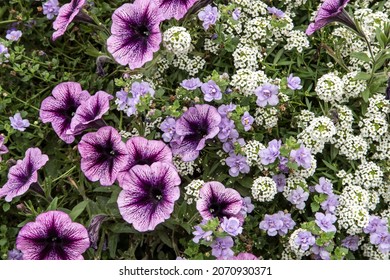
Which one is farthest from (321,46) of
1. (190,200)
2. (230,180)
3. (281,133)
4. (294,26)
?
→ (190,200)

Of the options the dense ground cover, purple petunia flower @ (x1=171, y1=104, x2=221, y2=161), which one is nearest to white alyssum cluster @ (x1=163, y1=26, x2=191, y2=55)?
the dense ground cover

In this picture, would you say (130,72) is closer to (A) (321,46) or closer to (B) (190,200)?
(B) (190,200)

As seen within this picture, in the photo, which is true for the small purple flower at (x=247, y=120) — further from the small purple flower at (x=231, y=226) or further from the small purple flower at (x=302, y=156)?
the small purple flower at (x=231, y=226)

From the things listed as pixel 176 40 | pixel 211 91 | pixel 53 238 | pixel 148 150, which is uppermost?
pixel 176 40

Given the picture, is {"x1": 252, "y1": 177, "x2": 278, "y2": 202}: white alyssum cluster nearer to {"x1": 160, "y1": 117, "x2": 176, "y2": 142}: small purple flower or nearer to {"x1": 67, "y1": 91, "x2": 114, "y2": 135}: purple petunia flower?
{"x1": 160, "y1": 117, "x2": 176, "y2": 142}: small purple flower

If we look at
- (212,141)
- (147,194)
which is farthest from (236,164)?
(147,194)

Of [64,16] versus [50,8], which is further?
[50,8]

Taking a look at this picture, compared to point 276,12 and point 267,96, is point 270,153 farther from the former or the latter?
point 276,12

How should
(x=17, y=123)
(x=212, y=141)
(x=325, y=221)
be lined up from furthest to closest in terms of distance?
(x=17, y=123)
(x=212, y=141)
(x=325, y=221)

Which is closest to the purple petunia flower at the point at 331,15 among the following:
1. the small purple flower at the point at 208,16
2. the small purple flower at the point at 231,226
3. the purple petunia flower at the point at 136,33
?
the small purple flower at the point at 208,16
